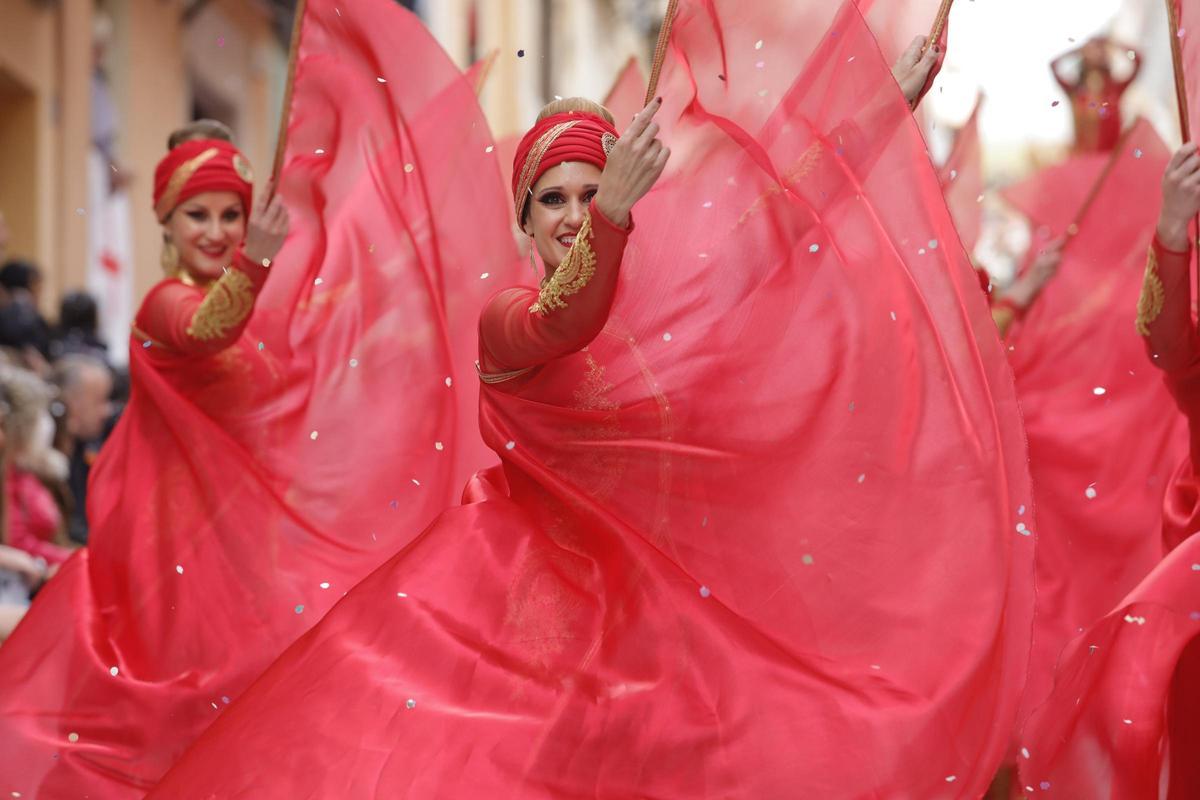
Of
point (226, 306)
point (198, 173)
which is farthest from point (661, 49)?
point (198, 173)

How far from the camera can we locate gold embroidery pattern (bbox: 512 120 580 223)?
3568mm

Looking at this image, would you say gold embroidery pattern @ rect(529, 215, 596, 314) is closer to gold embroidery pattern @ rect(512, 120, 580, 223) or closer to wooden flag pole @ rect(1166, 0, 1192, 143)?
gold embroidery pattern @ rect(512, 120, 580, 223)

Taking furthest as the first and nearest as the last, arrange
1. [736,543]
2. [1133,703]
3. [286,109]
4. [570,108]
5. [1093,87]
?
[1093,87]
[286,109]
[570,108]
[1133,703]
[736,543]

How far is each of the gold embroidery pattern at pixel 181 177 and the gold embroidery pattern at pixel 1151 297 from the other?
8.14ft

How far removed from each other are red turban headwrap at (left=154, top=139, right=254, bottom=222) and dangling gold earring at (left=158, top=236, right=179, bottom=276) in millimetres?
73

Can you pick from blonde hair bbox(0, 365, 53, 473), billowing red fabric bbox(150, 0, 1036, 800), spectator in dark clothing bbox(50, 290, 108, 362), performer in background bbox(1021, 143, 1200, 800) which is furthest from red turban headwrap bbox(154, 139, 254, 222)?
spectator in dark clothing bbox(50, 290, 108, 362)

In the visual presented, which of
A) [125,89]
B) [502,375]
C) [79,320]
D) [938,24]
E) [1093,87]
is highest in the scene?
[125,89]

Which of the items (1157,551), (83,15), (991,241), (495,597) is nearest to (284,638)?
(495,597)

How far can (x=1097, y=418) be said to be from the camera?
5.60m

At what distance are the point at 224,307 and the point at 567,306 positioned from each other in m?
1.67

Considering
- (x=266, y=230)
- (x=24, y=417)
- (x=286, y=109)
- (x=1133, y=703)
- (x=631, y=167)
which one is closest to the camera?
(x=631, y=167)

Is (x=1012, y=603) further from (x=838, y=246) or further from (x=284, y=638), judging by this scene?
(x=284, y=638)

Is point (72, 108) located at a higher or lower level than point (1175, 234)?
higher

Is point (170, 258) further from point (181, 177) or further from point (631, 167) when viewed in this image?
point (631, 167)
